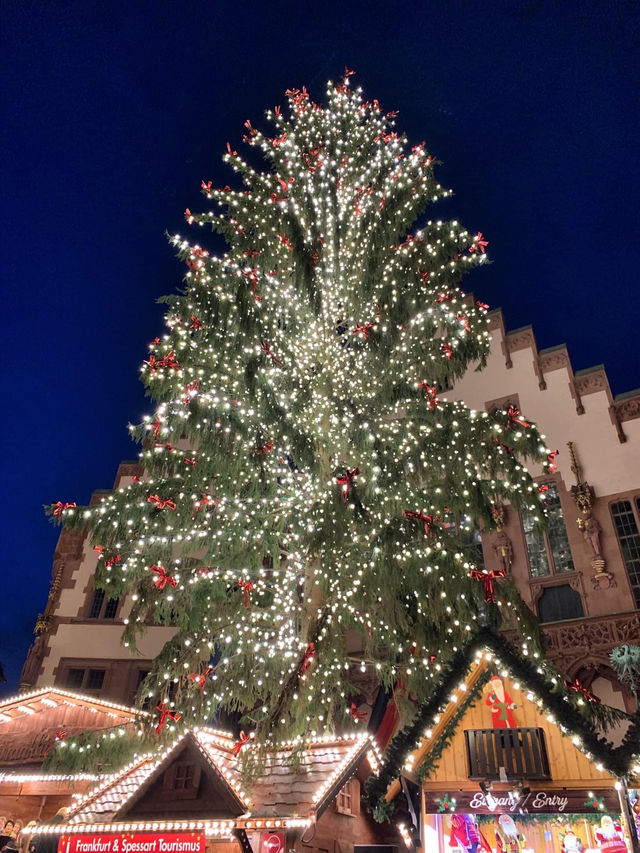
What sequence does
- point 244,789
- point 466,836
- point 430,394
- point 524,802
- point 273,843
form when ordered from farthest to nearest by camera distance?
point 430,394
point 244,789
point 273,843
point 466,836
point 524,802

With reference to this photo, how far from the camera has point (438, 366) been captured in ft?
36.7

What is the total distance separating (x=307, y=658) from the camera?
8789 millimetres

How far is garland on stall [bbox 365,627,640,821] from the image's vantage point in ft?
14.6

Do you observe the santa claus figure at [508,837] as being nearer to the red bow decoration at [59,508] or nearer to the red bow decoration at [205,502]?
the red bow decoration at [205,502]

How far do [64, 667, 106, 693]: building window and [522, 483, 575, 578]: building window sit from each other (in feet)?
41.2

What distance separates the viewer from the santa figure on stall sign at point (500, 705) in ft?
16.6

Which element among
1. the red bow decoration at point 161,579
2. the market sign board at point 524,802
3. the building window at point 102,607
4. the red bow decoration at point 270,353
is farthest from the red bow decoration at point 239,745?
the building window at point 102,607

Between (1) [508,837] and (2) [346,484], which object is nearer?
(1) [508,837]

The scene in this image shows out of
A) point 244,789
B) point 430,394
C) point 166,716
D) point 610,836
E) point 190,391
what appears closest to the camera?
point 610,836

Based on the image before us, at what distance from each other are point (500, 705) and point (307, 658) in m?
4.21

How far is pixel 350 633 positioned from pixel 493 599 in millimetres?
8379

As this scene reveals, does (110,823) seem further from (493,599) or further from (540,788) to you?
(493,599)

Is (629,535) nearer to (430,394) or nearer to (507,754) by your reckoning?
(430,394)

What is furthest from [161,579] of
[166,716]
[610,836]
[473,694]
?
[610,836]
